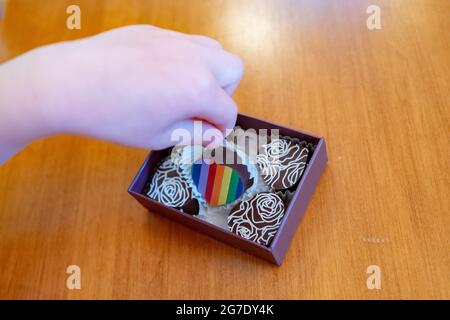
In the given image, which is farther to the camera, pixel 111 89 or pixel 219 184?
pixel 219 184

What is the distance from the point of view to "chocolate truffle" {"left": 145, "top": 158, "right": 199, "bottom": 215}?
1.71ft

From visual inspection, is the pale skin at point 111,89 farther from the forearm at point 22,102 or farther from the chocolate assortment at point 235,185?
the chocolate assortment at point 235,185

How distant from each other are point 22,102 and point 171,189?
231 mm

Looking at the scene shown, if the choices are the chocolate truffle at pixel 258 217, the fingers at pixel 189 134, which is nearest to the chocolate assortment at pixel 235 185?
the chocolate truffle at pixel 258 217

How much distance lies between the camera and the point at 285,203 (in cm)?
51

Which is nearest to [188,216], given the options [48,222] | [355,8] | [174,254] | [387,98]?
[174,254]

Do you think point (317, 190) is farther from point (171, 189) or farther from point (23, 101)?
point (23, 101)

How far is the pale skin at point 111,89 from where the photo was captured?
0.33 metres

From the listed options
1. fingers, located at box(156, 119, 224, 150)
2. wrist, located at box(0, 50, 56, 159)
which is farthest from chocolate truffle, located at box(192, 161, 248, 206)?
wrist, located at box(0, 50, 56, 159)

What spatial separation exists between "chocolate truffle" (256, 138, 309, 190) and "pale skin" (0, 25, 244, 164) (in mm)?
166

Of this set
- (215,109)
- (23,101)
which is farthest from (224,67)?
(23,101)

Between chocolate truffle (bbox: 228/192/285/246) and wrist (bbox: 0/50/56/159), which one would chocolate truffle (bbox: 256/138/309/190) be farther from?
wrist (bbox: 0/50/56/159)
